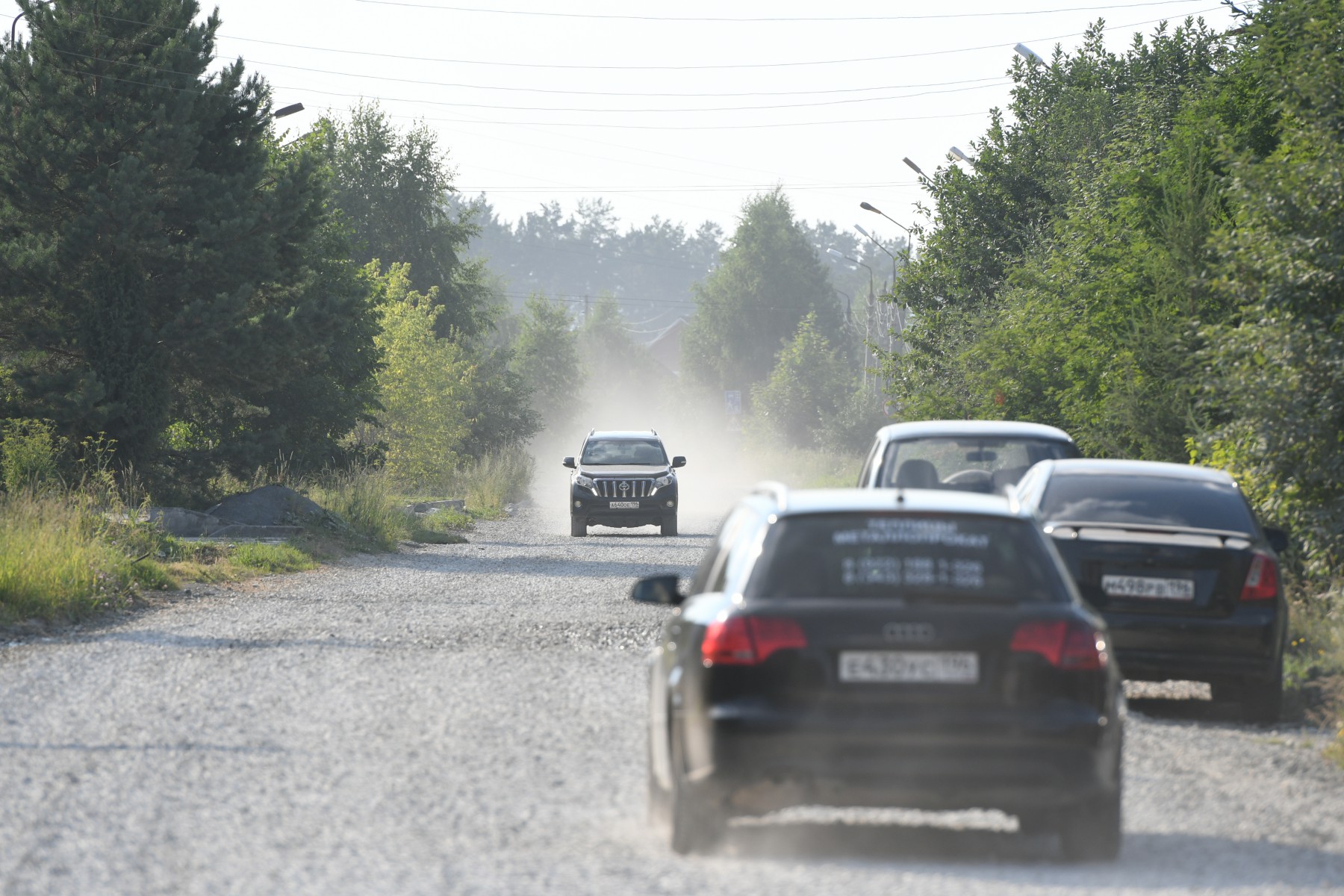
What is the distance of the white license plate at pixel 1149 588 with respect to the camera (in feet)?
32.3

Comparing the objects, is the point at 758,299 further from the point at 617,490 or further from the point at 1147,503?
the point at 1147,503

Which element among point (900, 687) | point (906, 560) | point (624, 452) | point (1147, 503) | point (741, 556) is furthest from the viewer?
point (624, 452)

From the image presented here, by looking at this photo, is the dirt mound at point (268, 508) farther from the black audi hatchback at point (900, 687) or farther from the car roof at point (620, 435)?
the black audi hatchback at point (900, 687)

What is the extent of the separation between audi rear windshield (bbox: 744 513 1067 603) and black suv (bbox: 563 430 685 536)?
23934 mm

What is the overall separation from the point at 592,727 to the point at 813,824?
2582mm

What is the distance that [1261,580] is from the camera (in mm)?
9805

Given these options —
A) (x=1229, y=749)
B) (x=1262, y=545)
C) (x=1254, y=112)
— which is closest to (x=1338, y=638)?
(x=1262, y=545)

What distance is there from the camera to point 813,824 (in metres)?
6.89

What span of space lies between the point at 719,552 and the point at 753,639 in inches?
38.7

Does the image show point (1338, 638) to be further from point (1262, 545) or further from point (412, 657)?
point (412, 657)

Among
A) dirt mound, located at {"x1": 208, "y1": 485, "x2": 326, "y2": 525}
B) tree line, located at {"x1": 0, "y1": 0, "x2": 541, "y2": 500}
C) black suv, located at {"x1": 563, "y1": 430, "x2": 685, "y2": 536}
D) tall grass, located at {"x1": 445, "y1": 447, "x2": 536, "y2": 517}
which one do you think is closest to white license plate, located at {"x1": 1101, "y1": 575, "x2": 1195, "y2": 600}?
dirt mound, located at {"x1": 208, "y1": 485, "x2": 326, "y2": 525}

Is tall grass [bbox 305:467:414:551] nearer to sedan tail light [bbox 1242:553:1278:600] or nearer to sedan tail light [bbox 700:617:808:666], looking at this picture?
sedan tail light [bbox 1242:553:1278:600]

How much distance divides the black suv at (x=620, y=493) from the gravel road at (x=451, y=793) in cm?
1671

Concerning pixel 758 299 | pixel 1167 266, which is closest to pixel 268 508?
pixel 1167 266
